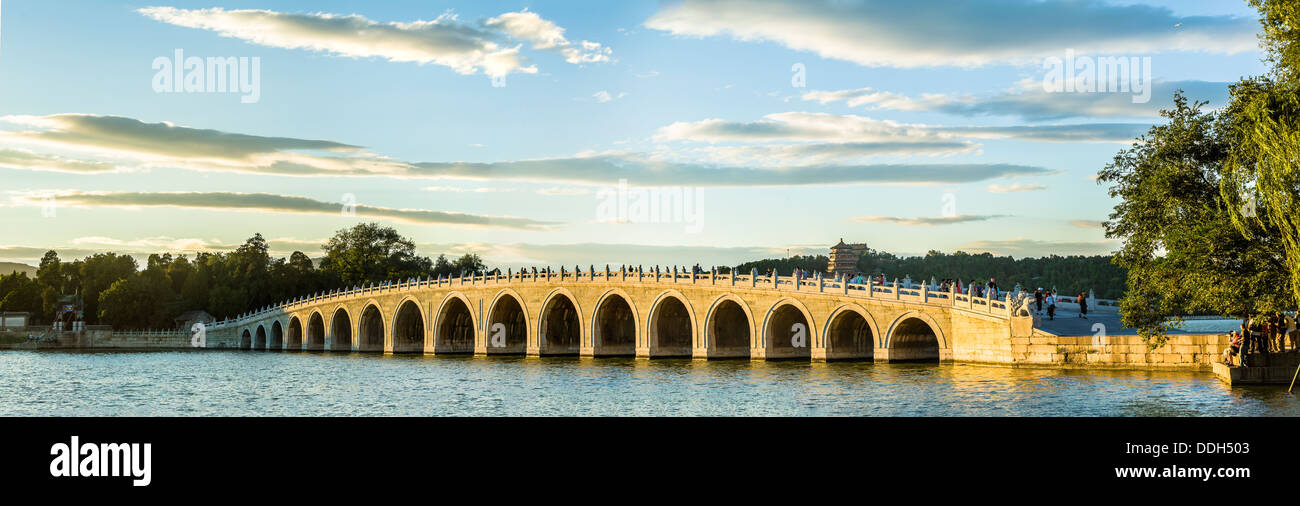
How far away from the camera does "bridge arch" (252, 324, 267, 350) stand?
89.6 metres

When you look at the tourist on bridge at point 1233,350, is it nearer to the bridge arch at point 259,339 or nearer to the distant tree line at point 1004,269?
the distant tree line at point 1004,269

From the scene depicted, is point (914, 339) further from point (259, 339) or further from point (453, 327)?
point (259, 339)

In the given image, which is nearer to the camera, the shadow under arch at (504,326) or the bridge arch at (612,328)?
the bridge arch at (612,328)

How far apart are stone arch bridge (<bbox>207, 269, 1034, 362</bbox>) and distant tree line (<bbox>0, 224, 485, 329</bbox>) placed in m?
24.0

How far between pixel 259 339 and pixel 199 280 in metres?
18.0

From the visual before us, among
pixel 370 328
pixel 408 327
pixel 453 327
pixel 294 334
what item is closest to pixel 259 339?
pixel 294 334

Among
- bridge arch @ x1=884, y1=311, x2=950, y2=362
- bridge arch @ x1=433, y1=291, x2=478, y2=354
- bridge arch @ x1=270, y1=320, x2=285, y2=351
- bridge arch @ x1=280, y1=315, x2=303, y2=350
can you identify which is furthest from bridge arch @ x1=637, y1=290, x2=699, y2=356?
bridge arch @ x1=270, y1=320, x2=285, y2=351

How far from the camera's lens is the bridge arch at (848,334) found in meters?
39.2

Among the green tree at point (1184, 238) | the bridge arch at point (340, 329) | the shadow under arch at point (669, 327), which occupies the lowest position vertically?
the bridge arch at point (340, 329)

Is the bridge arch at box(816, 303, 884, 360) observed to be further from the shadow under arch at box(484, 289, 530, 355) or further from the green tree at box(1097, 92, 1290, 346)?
the shadow under arch at box(484, 289, 530, 355)

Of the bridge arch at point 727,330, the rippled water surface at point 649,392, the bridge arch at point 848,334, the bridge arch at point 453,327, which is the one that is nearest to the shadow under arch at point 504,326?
the bridge arch at point 453,327

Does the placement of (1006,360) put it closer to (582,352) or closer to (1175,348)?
(1175,348)

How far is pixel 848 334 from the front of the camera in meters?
41.9

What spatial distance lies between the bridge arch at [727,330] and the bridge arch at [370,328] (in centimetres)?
3215
